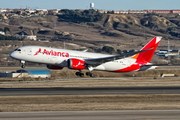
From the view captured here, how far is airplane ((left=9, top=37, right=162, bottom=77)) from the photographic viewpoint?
5962cm

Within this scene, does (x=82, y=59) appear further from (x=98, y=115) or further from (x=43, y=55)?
(x=98, y=115)

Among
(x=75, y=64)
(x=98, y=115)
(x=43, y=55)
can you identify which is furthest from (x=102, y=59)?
(x=98, y=115)

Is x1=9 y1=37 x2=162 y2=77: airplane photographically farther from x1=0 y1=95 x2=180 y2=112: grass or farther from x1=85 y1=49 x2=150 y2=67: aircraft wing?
x1=0 y1=95 x2=180 y2=112: grass

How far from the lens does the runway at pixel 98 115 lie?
27.0m

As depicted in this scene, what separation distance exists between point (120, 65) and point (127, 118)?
3944 cm

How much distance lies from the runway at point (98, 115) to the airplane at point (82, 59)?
30.6 metres

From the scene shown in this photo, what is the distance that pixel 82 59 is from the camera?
62.7 meters

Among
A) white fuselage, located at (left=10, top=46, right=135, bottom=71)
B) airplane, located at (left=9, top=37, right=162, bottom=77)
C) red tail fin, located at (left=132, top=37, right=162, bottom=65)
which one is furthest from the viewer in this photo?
red tail fin, located at (left=132, top=37, right=162, bottom=65)

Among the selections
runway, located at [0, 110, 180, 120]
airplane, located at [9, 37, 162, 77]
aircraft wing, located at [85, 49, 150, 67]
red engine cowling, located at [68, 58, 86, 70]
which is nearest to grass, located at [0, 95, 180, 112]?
runway, located at [0, 110, 180, 120]

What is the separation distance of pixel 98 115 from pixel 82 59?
34.7m

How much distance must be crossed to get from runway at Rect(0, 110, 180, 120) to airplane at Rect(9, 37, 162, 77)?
3058cm

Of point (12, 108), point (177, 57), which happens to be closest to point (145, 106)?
point (12, 108)

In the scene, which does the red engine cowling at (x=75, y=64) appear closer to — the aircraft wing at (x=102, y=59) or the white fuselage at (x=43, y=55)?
the white fuselage at (x=43, y=55)

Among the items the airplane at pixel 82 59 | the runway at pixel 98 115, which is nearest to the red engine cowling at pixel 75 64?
the airplane at pixel 82 59
